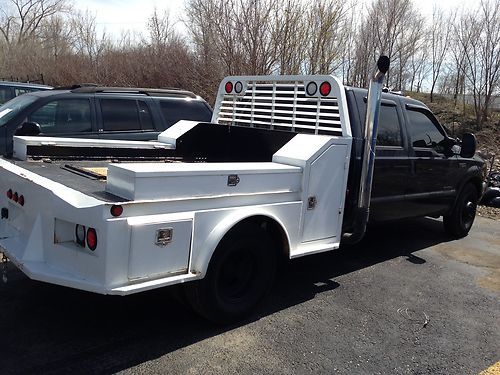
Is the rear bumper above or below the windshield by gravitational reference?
below

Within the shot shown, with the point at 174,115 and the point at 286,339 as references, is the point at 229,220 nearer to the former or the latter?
the point at 286,339

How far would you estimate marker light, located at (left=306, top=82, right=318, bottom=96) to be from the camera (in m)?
4.73

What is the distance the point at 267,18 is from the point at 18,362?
37.6 feet

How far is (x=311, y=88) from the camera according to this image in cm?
477

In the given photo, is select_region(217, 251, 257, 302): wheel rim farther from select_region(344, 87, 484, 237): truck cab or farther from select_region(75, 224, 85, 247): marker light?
select_region(344, 87, 484, 237): truck cab

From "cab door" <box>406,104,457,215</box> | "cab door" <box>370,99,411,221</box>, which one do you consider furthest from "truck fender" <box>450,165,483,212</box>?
"cab door" <box>370,99,411,221</box>

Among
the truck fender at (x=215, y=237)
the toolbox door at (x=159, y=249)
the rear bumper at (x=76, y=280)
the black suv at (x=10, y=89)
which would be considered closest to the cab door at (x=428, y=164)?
the truck fender at (x=215, y=237)

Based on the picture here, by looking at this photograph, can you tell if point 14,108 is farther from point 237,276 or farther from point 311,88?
point 237,276

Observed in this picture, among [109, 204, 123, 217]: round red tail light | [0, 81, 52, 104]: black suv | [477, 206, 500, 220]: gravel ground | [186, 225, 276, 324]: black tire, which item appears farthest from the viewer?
[0, 81, 52, 104]: black suv

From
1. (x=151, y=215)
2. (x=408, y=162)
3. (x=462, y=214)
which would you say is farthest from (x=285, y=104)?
(x=462, y=214)

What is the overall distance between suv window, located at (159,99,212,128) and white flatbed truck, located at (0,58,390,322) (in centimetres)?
248

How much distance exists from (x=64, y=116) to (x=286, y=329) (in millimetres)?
4727

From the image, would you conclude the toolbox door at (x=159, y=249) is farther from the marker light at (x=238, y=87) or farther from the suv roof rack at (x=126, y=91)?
the suv roof rack at (x=126, y=91)

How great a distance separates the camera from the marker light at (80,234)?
2.95m
